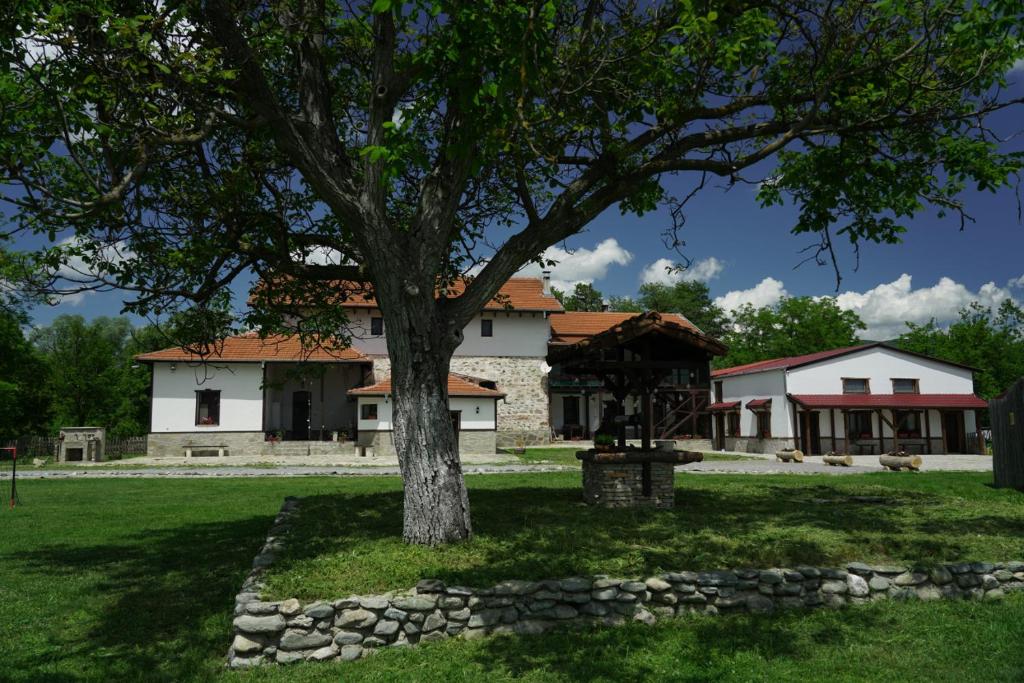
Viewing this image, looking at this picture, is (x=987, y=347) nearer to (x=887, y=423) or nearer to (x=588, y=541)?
(x=887, y=423)

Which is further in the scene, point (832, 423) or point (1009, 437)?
point (832, 423)

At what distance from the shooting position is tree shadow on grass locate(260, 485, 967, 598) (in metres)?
6.35

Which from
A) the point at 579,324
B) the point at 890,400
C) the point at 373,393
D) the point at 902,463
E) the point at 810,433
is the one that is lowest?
the point at 902,463

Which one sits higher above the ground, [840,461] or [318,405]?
[318,405]

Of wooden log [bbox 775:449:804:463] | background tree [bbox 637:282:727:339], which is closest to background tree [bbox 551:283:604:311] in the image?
background tree [bbox 637:282:727:339]

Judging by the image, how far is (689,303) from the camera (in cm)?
6769

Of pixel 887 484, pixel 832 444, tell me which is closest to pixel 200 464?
pixel 887 484

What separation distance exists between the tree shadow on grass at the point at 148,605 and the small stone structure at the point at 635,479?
5014 millimetres

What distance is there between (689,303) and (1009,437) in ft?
177

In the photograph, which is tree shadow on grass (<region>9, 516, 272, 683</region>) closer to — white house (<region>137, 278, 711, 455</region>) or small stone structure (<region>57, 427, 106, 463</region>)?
white house (<region>137, 278, 711, 455</region>)

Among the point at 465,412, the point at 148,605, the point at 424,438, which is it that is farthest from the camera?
the point at 465,412

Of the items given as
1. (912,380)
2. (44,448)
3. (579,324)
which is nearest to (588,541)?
(912,380)

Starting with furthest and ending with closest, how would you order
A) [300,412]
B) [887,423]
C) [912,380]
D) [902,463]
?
[300,412]
[912,380]
[887,423]
[902,463]

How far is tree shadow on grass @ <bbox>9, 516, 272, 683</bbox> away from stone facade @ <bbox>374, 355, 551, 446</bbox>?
2558 cm
